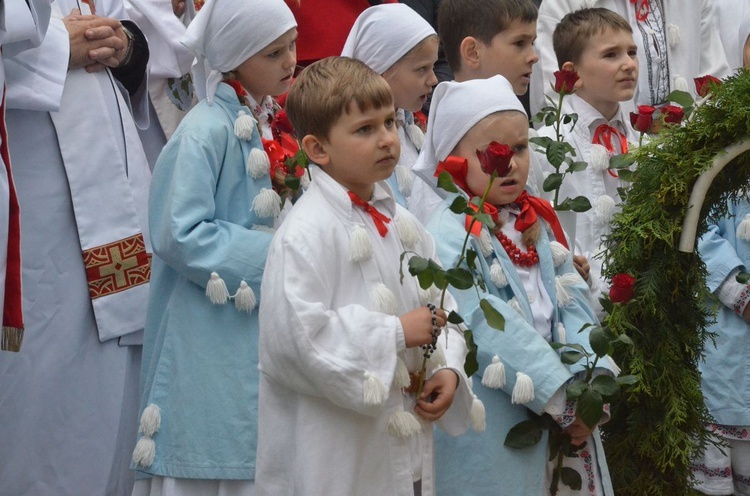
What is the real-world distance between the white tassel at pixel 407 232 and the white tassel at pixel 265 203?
766 mm

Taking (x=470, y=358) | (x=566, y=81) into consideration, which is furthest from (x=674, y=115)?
(x=470, y=358)

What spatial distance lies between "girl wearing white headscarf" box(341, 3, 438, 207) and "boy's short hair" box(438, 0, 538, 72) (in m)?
0.34

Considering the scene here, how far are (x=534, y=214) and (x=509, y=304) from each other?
0.36m

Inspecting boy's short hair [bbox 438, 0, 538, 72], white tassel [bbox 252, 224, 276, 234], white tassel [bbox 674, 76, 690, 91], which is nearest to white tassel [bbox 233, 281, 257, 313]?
white tassel [bbox 252, 224, 276, 234]

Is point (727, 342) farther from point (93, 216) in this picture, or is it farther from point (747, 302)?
point (93, 216)

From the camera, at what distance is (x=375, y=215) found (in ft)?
11.6

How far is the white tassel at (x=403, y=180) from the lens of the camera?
4.93 metres

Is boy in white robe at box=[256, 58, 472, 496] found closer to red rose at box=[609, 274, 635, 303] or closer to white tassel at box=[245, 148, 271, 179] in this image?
red rose at box=[609, 274, 635, 303]

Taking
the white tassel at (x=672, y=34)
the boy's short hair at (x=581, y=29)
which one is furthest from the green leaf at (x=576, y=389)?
the white tassel at (x=672, y=34)

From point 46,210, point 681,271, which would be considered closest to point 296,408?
point 681,271

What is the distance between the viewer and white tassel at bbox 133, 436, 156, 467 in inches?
164

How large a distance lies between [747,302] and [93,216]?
121 inches

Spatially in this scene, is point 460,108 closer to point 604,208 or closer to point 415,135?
point 415,135

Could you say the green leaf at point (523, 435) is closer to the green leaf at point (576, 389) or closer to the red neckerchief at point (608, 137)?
the green leaf at point (576, 389)
